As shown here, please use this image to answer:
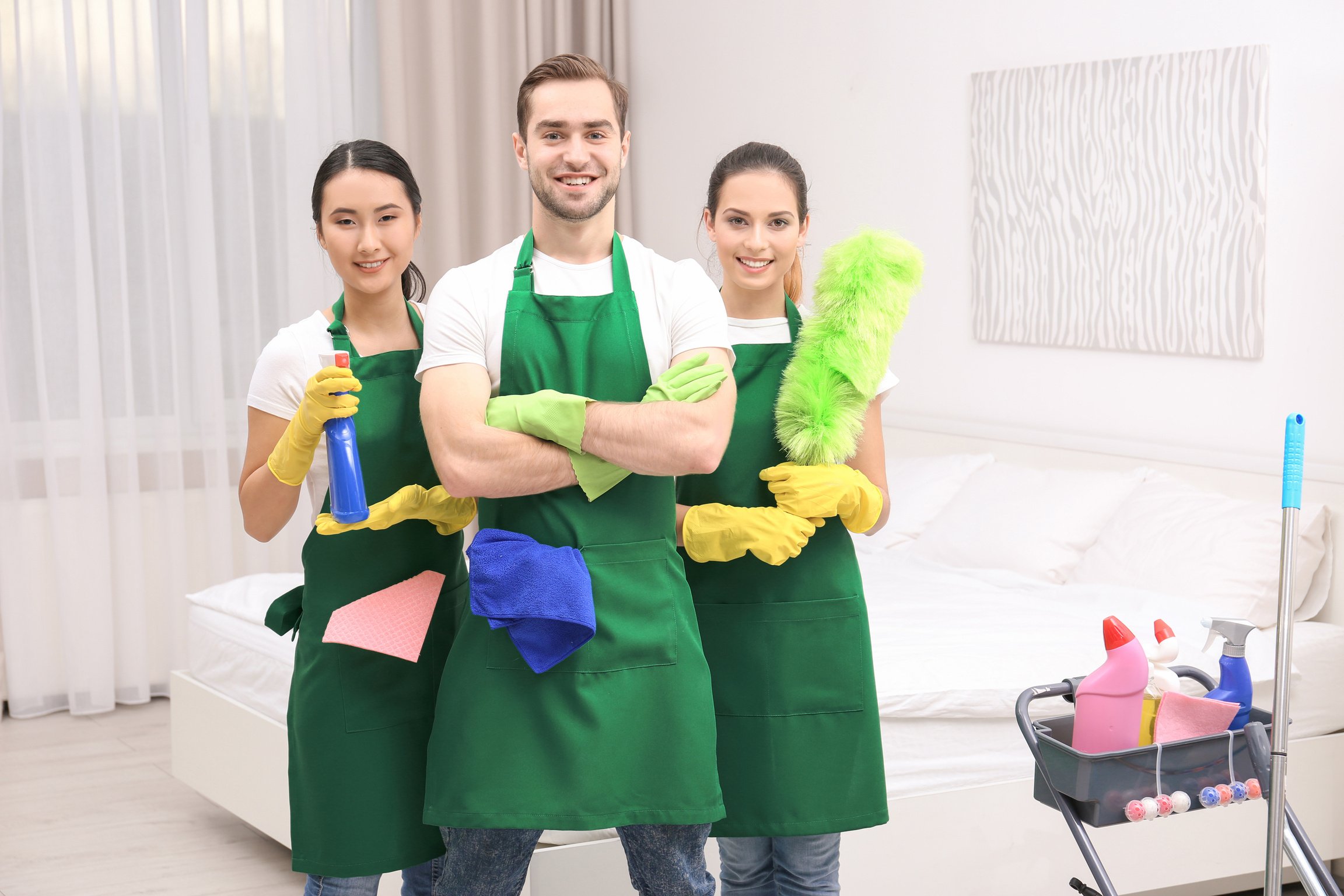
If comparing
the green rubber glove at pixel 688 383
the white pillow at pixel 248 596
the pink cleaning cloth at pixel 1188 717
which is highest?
the green rubber glove at pixel 688 383

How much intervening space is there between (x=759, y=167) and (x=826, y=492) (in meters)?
0.46

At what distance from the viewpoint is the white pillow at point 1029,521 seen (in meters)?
3.33

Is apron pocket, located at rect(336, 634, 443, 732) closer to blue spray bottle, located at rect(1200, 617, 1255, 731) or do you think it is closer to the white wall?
blue spray bottle, located at rect(1200, 617, 1255, 731)

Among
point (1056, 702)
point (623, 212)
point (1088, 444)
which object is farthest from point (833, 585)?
point (623, 212)

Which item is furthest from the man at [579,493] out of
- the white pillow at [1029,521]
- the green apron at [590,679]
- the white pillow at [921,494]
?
the white pillow at [921,494]

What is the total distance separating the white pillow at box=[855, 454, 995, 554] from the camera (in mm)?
3762

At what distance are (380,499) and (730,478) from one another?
464 mm

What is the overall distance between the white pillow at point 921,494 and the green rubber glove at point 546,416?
7.52 ft

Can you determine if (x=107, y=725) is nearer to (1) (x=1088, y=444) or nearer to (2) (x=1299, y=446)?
(1) (x=1088, y=444)

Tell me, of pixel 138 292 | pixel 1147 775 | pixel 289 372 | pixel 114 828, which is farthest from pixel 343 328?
pixel 138 292

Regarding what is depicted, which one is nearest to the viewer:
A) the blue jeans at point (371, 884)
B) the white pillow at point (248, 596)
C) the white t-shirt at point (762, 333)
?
the blue jeans at point (371, 884)

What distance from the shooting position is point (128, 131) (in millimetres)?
4539

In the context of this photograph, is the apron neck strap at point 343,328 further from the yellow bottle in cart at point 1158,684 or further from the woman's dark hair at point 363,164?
the yellow bottle in cart at point 1158,684


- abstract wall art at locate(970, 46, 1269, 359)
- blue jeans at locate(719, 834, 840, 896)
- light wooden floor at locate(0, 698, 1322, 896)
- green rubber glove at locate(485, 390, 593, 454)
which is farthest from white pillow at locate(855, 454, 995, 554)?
green rubber glove at locate(485, 390, 593, 454)
